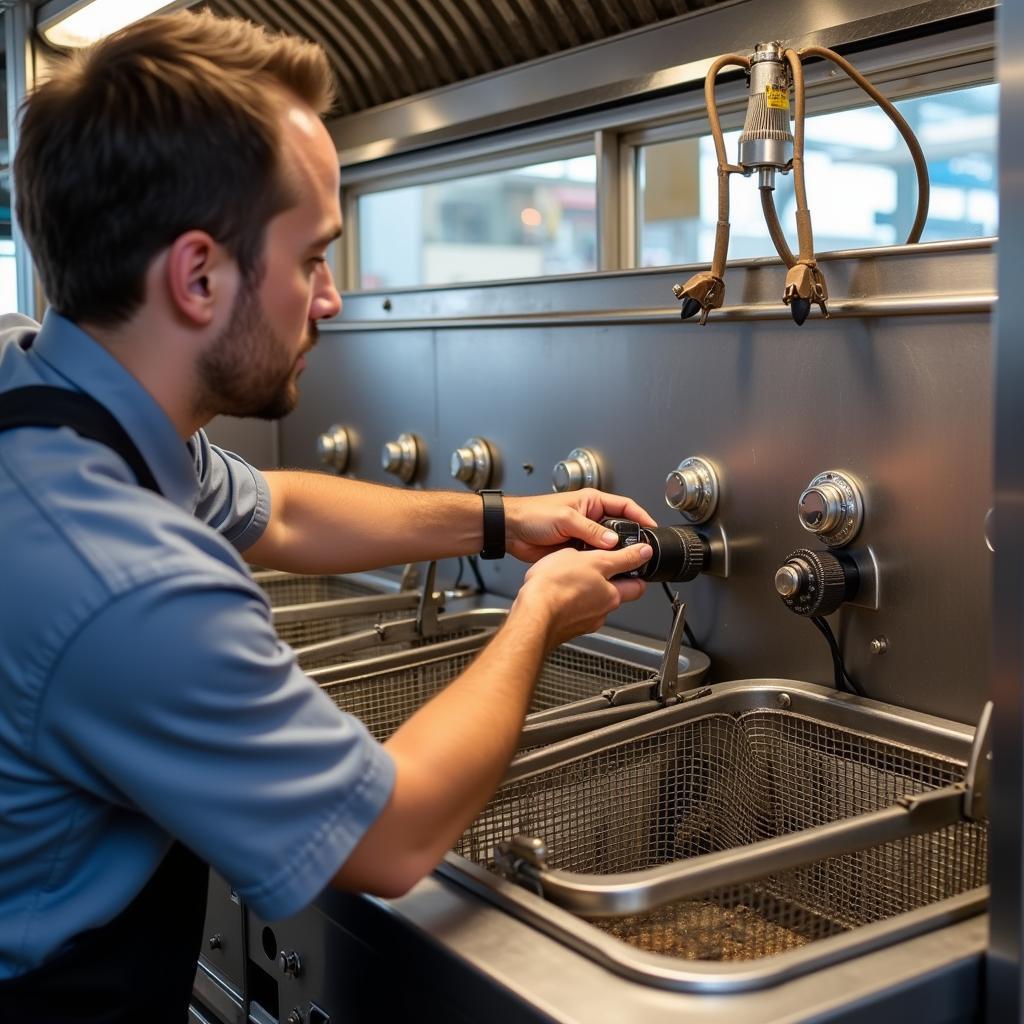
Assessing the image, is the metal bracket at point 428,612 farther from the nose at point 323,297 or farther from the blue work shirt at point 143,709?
the blue work shirt at point 143,709

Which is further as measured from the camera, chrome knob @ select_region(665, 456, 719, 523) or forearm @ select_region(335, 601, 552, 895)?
chrome knob @ select_region(665, 456, 719, 523)

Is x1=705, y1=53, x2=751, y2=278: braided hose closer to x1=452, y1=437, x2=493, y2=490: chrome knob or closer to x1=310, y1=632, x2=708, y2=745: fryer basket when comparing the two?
x1=310, y1=632, x2=708, y2=745: fryer basket

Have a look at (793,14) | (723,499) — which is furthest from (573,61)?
(723,499)

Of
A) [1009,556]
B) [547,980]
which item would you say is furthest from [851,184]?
[547,980]

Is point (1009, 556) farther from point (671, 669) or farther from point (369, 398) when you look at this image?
point (369, 398)

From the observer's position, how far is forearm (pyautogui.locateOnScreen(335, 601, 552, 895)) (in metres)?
0.88

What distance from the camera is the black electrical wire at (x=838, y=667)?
1407 mm

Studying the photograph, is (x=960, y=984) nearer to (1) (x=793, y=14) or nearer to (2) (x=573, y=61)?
(1) (x=793, y=14)

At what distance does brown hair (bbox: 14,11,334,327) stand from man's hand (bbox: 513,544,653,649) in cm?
40

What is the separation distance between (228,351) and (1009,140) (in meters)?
0.60

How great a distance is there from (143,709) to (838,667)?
883 mm

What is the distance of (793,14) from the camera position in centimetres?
154

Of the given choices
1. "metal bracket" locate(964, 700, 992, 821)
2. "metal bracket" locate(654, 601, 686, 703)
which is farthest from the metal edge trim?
"metal bracket" locate(654, 601, 686, 703)

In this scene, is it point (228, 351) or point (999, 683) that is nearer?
point (999, 683)
